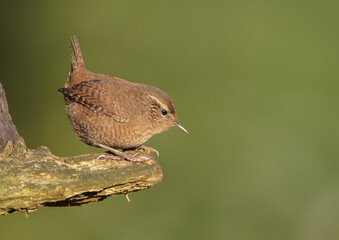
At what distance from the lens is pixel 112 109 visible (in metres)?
3.20

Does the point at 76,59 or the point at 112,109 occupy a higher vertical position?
the point at 76,59

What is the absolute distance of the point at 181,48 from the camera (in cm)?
604

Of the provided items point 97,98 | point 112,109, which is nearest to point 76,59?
point 97,98

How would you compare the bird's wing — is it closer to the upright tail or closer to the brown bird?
the brown bird

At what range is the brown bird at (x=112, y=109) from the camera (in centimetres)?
318

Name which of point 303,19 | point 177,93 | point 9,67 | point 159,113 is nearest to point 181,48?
point 177,93

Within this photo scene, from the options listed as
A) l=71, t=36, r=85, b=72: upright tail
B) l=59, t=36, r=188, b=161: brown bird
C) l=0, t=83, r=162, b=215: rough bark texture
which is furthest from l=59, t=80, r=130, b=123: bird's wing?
l=0, t=83, r=162, b=215: rough bark texture

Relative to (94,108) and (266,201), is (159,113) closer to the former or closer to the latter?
(94,108)

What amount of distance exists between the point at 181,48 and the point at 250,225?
2355 millimetres

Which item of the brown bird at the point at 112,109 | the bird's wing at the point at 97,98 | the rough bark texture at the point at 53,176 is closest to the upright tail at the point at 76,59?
the brown bird at the point at 112,109

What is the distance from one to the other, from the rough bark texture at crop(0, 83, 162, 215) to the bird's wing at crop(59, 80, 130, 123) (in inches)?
16.3

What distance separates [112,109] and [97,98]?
0.13 m

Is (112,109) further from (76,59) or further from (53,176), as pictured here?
(53,176)

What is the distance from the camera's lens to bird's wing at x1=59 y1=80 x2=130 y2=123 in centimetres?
318
